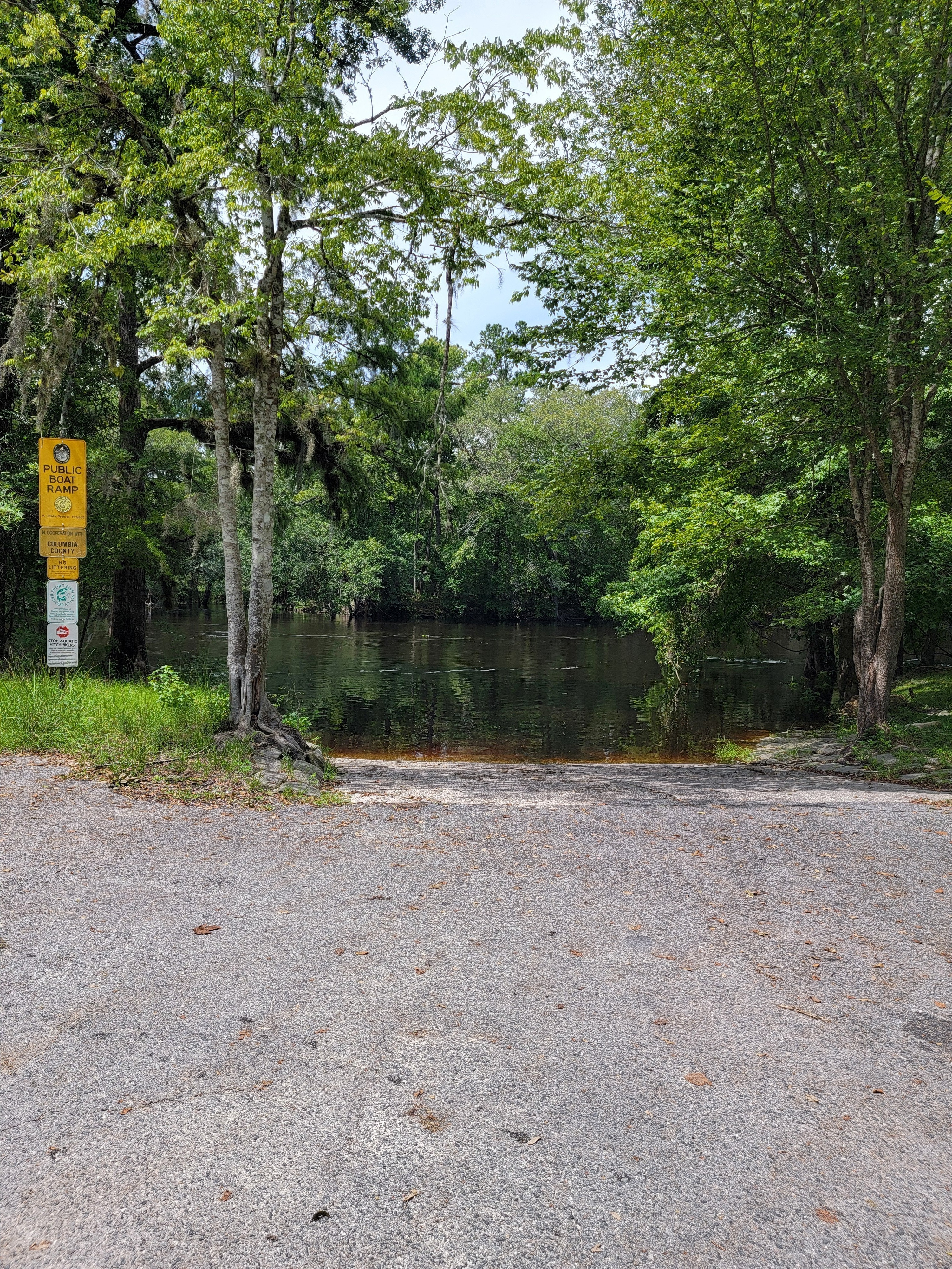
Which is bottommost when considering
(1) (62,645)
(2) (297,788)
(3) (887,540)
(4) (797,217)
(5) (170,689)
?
(2) (297,788)

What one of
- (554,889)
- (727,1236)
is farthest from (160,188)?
(727,1236)

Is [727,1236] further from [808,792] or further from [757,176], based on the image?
[757,176]

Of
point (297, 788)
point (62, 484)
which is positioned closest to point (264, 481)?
point (62, 484)

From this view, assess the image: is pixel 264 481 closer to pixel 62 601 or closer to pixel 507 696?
pixel 62 601

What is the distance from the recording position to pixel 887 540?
1164cm

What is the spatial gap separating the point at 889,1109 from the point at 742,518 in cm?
1128

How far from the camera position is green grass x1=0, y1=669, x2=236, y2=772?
801 centimetres

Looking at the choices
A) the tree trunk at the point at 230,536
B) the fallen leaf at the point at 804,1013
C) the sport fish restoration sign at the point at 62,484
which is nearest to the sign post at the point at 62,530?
the sport fish restoration sign at the point at 62,484

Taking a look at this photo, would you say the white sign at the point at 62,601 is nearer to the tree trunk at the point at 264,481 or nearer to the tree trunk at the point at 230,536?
the tree trunk at the point at 230,536

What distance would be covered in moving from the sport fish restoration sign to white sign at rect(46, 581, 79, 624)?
0.70 meters

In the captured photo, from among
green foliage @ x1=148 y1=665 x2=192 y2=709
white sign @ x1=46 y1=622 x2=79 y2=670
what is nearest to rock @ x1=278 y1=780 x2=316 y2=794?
green foliage @ x1=148 y1=665 x2=192 y2=709

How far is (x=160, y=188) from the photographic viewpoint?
817cm

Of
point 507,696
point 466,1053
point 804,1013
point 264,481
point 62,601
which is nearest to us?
point 466,1053

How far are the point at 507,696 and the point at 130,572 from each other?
9.80 metres
